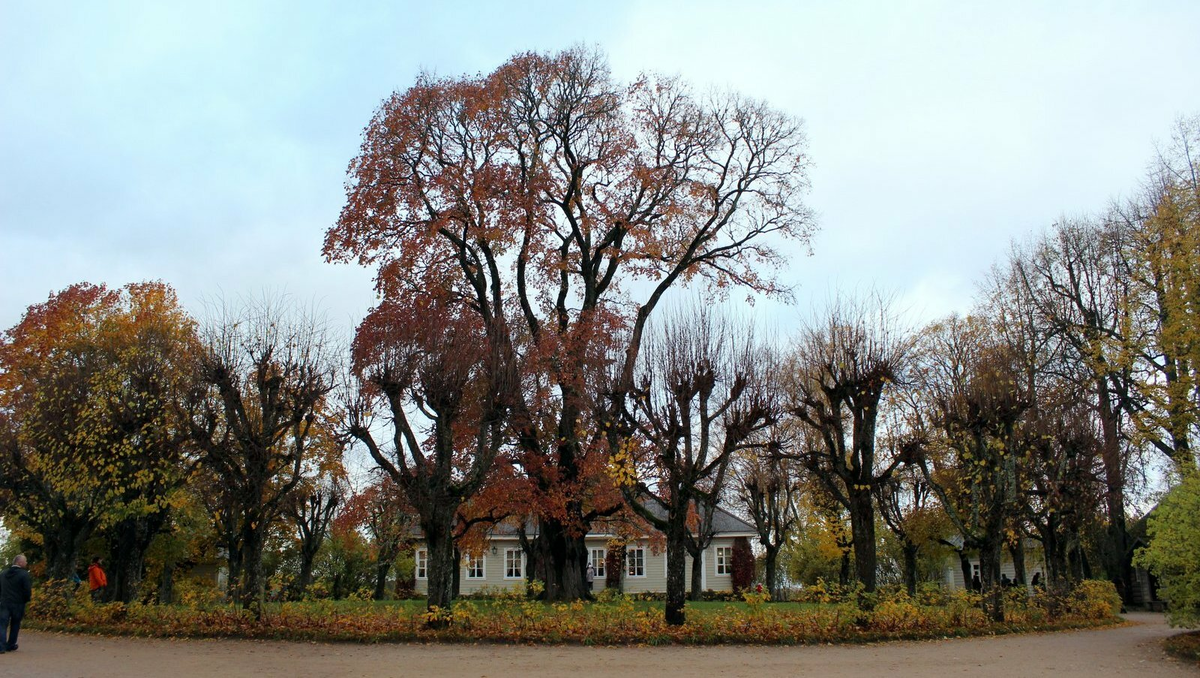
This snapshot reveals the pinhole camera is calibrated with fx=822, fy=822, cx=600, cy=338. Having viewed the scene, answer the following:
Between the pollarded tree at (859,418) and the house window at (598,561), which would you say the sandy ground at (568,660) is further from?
the house window at (598,561)

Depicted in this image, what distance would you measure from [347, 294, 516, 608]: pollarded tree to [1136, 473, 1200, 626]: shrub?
1188 cm

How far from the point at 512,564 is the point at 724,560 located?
11.2 m

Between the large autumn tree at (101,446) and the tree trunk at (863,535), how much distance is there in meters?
13.9

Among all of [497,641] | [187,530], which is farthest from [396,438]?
[187,530]

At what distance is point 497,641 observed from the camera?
13641 mm

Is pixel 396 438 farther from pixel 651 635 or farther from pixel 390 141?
pixel 390 141

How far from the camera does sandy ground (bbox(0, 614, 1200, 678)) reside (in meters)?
10.8

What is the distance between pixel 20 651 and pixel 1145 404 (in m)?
29.9

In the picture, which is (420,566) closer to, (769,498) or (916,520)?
(769,498)

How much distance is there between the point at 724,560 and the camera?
42.9 metres

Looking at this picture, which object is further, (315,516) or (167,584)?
(315,516)

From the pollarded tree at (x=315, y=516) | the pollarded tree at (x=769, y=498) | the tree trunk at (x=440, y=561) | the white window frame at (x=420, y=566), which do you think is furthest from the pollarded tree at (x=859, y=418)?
the white window frame at (x=420, y=566)

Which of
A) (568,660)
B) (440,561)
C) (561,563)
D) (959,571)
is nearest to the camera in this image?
(568,660)

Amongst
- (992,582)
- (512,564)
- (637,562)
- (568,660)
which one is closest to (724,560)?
(637,562)
